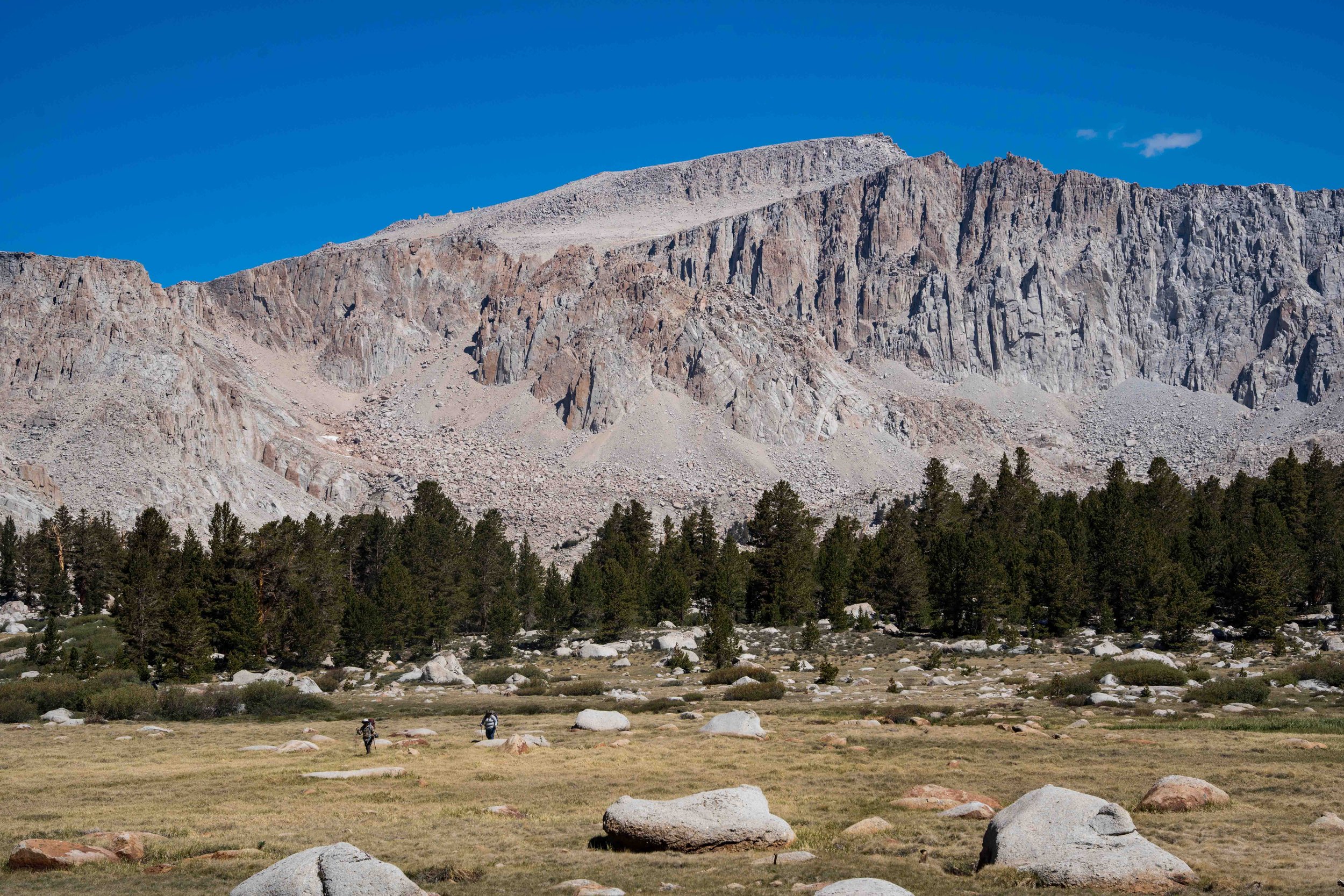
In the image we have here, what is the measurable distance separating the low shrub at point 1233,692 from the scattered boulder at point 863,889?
2922 cm

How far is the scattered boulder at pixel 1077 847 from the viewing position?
43.5 feet

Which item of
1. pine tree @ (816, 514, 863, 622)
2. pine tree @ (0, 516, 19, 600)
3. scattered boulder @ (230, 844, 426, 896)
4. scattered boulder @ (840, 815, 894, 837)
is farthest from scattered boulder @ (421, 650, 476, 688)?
pine tree @ (0, 516, 19, 600)

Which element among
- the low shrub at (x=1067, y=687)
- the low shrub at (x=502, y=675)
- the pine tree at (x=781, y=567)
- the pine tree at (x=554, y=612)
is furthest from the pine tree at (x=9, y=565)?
the low shrub at (x=1067, y=687)

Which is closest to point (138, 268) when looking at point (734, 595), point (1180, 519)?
point (734, 595)

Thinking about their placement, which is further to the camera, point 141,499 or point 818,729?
point 141,499

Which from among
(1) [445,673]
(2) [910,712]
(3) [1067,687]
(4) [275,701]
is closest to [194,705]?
(4) [275,701]

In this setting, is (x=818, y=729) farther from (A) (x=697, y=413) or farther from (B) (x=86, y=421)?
(A) (x=697, y=413)

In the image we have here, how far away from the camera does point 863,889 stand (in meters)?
12.0

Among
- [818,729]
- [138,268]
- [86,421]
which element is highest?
[138,268]

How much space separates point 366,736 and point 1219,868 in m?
21.6

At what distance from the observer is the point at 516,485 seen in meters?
176

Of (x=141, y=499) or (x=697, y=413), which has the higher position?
(x=697, y=413)

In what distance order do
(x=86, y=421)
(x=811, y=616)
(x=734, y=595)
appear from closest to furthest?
1. (x=811, y=616)
2. (x=734, y=595)
3. (x=86, y=421)

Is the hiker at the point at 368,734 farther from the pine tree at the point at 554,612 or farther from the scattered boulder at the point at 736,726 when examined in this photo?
the pine tree at the point at 554,612
